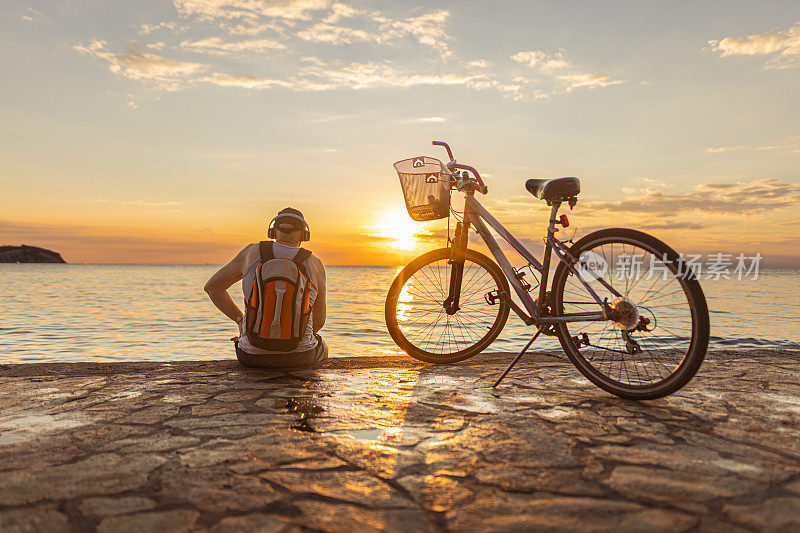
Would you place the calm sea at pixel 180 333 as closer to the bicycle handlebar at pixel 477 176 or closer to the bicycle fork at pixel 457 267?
the bicycle fork at pixel 457 267

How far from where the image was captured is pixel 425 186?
4594mm

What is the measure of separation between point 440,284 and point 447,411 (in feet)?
6.57

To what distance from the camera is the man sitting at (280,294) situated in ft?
13.3

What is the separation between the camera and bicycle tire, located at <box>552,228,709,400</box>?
3.18m

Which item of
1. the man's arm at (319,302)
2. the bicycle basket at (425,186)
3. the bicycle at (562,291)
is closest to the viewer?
the bicycle at (562,291)

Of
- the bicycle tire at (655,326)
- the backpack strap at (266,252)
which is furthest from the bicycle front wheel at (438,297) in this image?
the backpack strap at (266,252)

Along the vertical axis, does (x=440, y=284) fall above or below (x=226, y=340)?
above

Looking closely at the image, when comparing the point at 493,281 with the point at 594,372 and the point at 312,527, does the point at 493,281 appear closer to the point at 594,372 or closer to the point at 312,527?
the point at 594,372

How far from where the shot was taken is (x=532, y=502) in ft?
6.40

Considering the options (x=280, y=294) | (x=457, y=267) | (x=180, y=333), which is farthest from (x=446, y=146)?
(x=180, y=333)

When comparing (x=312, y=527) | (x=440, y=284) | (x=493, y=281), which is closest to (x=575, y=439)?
(x=312, y=527)

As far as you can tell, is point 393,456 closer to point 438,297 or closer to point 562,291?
point 562,291

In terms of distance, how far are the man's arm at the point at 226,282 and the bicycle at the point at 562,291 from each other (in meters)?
1.46

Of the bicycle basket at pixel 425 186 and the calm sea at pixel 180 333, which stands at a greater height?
the bicycle basket at pixel 425 186
